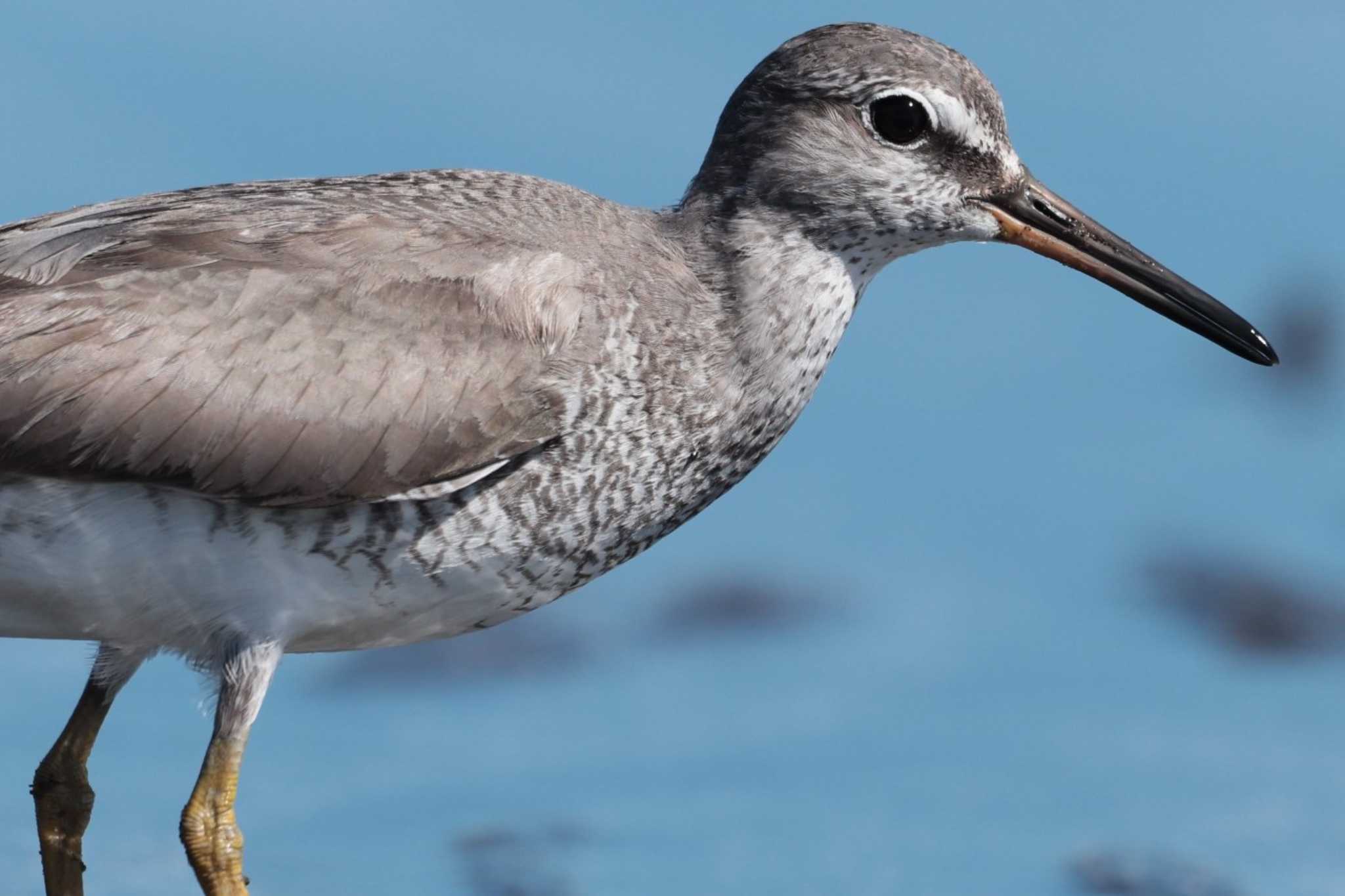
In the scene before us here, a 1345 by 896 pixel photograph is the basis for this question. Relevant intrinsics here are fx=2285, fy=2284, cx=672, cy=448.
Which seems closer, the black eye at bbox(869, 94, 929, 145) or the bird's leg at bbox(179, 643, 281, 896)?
the bird's leg at bbox(179, 643, 281, 896)

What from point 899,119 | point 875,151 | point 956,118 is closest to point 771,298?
point 875,151

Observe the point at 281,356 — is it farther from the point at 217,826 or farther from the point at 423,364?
the point at 217,826

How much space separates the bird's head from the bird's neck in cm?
6

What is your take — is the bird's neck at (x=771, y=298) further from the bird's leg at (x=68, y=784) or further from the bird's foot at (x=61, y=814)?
the bird's foot at (x=61, y=814)

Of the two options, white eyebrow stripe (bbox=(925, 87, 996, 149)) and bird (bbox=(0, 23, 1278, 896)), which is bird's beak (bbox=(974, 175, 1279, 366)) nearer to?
bird (bbox=(0, 23, 1278, 896))

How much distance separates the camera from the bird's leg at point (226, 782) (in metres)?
7.55

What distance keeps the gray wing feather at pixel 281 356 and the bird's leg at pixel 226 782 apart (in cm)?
62

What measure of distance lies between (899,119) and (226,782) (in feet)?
10.5

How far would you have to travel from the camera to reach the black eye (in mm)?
7719

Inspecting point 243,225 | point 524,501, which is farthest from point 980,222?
point 243,225

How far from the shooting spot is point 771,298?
7801 mm

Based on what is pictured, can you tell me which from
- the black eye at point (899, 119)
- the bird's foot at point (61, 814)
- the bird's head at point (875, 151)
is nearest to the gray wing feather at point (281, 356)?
the bird's head at point (875, 151)

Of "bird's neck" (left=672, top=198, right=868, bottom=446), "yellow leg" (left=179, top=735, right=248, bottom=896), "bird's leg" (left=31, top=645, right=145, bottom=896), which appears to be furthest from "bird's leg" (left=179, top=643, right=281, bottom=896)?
"bird's neck" (left=672, top=198, right=868, bottom=446)

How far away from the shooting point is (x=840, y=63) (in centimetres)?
777
